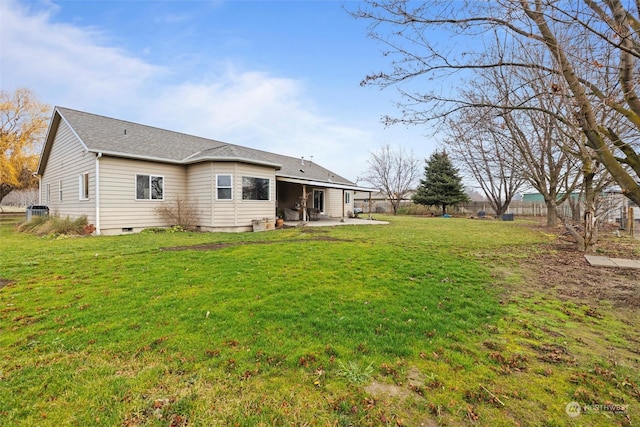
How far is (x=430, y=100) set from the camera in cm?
448

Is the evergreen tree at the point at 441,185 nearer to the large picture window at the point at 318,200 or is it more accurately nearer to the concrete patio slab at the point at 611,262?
the large picture window at the point at 318,200

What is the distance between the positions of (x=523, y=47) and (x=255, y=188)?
446 inches

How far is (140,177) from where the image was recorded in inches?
487

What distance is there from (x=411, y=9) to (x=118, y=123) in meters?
15.5

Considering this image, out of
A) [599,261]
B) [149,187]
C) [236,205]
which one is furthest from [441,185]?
[149,187]

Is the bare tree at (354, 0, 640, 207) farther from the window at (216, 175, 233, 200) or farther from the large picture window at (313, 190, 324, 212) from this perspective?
the large picture window at (313, 190, 324, 212)

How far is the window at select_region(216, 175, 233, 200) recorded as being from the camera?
12672mm

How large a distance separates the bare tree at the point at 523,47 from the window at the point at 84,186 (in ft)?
43.0

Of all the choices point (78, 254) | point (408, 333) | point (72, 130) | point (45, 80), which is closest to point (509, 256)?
point (408, 333)

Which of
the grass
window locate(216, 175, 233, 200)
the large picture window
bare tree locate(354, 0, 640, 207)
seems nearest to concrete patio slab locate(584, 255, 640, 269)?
the grass

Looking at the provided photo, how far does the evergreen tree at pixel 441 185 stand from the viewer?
97.8 ft

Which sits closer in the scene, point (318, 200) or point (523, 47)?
point (523, 47)

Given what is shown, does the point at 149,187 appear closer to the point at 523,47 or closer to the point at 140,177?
the point at 140,177

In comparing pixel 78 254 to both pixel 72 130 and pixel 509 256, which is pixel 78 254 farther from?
pixel 509 256
